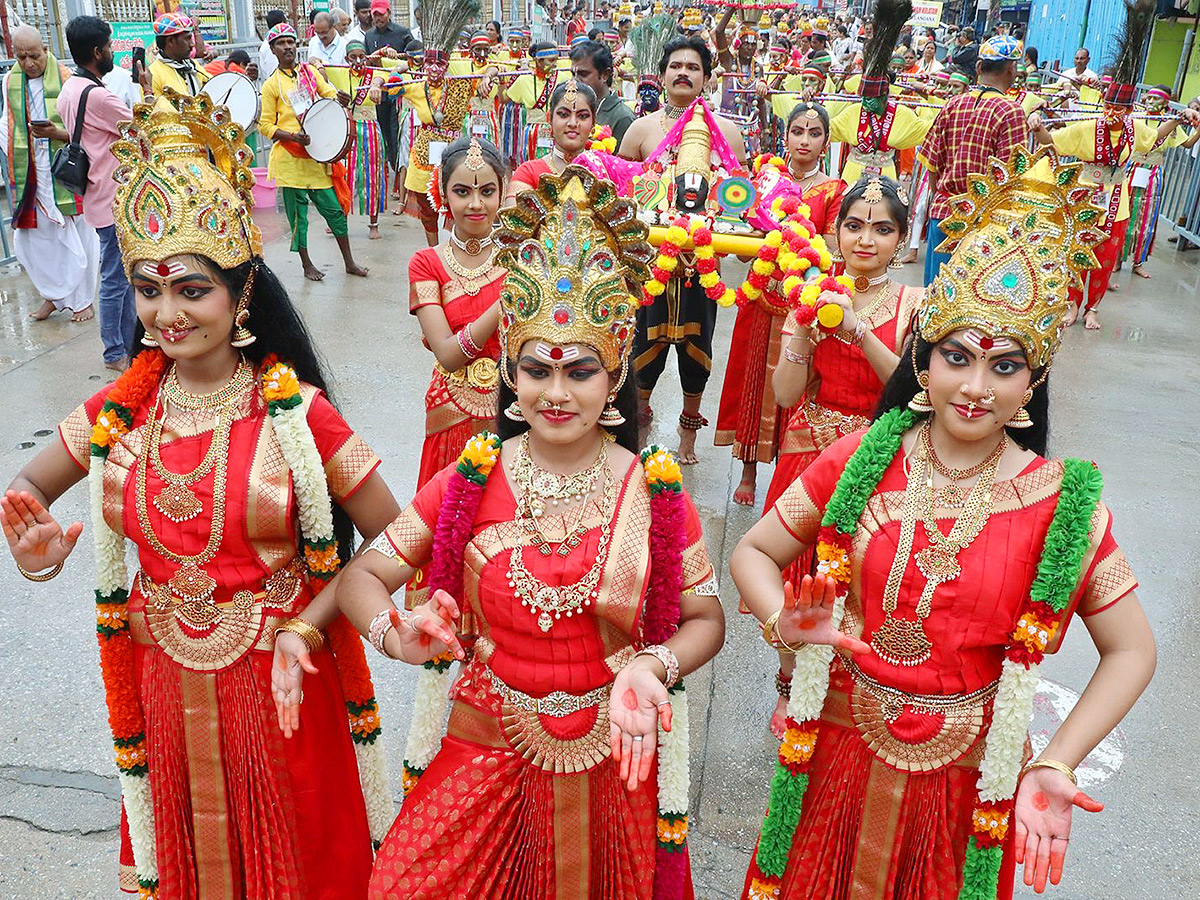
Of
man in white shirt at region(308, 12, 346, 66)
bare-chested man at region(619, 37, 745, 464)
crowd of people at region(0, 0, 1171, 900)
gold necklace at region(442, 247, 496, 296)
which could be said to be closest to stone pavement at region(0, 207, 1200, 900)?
bare-chested man at region(619, 37, 745, 464)

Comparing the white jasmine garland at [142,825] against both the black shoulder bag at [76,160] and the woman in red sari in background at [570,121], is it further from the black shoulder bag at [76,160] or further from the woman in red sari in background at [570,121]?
the black shoulder bag at [76,160]

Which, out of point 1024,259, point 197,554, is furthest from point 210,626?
point 1024,259

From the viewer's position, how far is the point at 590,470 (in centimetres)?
204

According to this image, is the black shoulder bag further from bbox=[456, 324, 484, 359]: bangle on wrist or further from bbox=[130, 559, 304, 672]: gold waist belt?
bbox=[130, 559, 304, 672]: gold waist belt

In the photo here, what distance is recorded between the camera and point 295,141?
27.1 ft

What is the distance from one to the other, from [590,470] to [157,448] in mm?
942

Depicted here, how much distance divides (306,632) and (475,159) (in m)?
2.02

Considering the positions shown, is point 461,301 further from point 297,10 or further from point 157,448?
point 297,10

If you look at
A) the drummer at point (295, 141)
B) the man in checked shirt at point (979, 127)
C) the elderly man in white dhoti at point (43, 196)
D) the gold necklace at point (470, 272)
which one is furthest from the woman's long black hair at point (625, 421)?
the drummer at point (295, 141)

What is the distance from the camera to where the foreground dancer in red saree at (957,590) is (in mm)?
1867

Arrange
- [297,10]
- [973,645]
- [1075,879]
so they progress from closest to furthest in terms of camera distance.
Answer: [973,645] → [1075,879] → [297,10]

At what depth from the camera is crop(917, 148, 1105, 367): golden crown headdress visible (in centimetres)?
187

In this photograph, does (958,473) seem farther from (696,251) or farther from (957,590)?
(696,251)

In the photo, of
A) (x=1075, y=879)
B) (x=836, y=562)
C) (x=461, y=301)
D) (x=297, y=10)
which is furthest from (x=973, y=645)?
(x=297, y=10)
